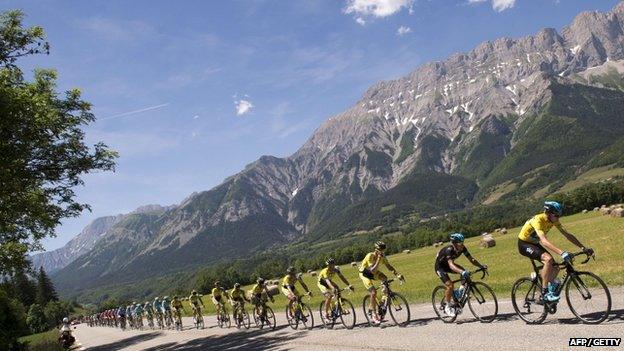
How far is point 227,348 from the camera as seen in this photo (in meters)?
20.1

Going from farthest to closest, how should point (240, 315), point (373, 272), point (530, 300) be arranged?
point (240, 315) → point (373, 272) → point (530, 300)

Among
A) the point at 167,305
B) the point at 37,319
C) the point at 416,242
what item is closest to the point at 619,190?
the point at 416,242

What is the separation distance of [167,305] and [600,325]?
114ft

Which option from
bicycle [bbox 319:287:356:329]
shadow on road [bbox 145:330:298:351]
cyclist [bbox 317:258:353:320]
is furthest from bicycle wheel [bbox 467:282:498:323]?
cyclist [bbox 317:258:353:320]

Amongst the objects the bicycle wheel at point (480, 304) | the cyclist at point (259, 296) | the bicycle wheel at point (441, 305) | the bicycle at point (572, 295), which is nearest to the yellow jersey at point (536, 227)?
the bicycle at point (572, 295)

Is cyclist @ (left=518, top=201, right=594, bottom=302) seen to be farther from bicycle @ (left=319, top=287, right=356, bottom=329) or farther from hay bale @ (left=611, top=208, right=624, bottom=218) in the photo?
hay bale @ (left=611, top=208, right=624, bottom=218)

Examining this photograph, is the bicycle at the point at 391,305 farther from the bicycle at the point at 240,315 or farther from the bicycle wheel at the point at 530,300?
the bicycle at the point at 240,315

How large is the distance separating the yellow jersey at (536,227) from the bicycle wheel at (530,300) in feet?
3.57

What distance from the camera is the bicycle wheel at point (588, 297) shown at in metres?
11.2

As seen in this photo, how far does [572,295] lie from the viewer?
11961mm

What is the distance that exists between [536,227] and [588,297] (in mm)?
1957

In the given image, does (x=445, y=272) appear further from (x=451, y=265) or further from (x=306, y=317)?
(x=306, y=317)

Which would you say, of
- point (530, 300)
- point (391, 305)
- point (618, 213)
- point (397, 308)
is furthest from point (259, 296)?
point (618, 213)

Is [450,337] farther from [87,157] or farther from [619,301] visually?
[87,157]
